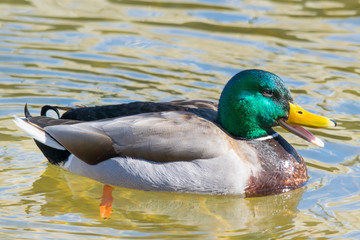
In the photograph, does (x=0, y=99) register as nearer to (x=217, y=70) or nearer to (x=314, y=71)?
(x=217, y=70)

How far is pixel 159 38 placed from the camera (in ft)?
37.4

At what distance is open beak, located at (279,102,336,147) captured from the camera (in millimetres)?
7148

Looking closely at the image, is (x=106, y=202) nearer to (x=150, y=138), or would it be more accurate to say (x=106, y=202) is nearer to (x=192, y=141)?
(x=150, y=138)

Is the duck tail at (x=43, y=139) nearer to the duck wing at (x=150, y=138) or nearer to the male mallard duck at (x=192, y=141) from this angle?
the male mallard duck at (x=192, y=141)

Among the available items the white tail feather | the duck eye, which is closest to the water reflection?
the white tail feather

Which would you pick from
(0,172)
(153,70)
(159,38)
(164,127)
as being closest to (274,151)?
(164,127)

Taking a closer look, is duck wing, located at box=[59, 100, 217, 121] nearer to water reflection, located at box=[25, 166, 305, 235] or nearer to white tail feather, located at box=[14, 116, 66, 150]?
white tail feather, located at box=[14, 116, 66, 150]

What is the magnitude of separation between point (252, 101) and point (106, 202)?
5.47 ft

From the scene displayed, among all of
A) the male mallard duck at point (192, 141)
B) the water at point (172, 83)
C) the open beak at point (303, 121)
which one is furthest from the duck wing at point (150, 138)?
the open beak at point (303, 121)

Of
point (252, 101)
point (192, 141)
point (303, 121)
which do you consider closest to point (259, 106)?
point (252, 101)

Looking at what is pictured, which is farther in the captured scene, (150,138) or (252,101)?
(252,101)

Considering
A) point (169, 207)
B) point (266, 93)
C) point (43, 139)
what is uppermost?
point (266, 93)

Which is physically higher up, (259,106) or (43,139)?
(259,106)

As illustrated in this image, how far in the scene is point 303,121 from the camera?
7.19 metres
